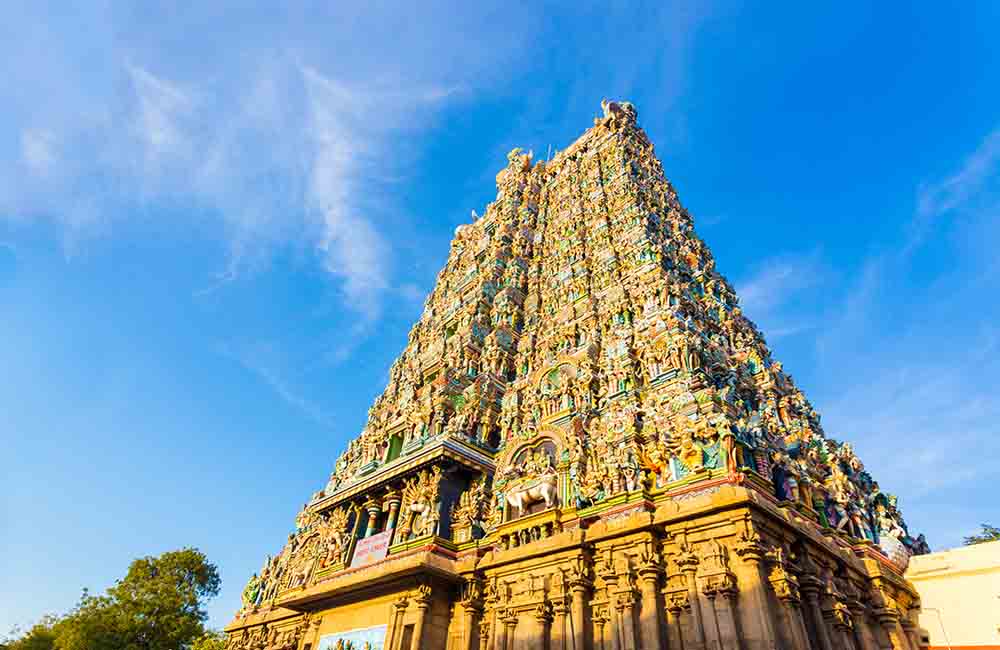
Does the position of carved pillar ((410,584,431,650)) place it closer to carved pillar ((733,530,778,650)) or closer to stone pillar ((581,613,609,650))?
stone pillar ((581,613,609,650))

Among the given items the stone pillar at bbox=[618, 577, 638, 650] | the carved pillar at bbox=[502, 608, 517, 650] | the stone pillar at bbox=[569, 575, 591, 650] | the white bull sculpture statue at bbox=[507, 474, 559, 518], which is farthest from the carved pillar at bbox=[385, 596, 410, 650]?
the stone pillar at bbox=[618, 577, 638, 650]

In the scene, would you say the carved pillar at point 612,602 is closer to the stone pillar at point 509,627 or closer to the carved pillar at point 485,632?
the stone pillar at point 509,627

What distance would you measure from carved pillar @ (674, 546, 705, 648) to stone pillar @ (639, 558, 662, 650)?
593 mm

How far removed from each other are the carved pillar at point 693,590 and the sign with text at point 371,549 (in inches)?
417

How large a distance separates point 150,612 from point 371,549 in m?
26.0

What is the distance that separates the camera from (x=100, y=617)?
3425 cm

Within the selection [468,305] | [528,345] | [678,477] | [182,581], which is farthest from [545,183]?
[182,581]

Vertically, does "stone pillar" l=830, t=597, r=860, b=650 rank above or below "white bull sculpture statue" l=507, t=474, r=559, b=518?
below

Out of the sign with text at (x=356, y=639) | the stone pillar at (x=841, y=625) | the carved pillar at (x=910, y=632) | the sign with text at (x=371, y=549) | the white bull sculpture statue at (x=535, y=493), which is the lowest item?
the sign with text at (x=356, y=639)

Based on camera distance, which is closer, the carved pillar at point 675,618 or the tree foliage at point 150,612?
the carved pillar at point 675,618

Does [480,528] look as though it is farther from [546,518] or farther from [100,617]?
[100,617]

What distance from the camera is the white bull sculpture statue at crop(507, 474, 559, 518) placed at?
666 inches

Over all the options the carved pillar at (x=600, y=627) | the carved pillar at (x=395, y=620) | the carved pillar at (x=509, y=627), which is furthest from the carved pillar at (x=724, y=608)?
the carved pillar at (x=395, y=620)

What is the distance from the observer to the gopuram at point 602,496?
12586 millimetres
